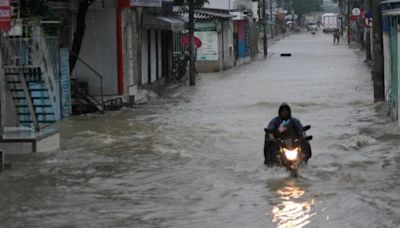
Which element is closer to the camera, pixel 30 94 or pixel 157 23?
pixel 30 94

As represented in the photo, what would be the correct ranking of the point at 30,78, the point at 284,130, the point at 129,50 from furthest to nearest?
the point at 129,50, the point at 30,78, the point at 284,130

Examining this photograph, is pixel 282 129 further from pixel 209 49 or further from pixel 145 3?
pixel 209 49

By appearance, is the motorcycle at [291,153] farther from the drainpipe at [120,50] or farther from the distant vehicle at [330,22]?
the distant vehicle at [330,22]

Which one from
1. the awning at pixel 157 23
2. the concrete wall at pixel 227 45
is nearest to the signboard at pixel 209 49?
the concrete wall at pixel 227 45

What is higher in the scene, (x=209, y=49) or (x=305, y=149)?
(x=209, y=49)

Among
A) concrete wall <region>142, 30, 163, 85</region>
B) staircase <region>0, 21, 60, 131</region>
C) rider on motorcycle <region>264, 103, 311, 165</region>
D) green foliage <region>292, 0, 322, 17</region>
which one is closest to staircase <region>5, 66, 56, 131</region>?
staircase <region>0, 21, 60, 131</region>

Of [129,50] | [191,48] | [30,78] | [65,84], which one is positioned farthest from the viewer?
[191,48]

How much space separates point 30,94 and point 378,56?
455 inches

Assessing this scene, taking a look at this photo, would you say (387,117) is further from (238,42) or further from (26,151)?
(238,42)

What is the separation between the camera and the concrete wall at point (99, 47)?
78.9 ft

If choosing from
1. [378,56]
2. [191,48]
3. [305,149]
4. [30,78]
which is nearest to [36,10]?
[30,78]

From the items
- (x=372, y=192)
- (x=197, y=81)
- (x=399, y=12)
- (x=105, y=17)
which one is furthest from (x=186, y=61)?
(x=372, y=192)

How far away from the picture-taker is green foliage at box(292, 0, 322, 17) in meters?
Answer: 168

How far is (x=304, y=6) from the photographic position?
170750 mm
